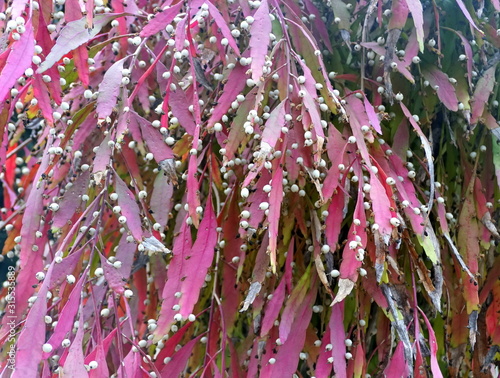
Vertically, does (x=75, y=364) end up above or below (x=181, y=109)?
below

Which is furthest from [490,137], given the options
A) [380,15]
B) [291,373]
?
[291,373]

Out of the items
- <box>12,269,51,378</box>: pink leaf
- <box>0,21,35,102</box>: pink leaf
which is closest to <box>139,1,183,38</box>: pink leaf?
<box>0,21,35,102</box>: pink leaf

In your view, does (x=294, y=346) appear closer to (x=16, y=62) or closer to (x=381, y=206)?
(x=381, y=206)

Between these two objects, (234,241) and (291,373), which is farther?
(234,241)

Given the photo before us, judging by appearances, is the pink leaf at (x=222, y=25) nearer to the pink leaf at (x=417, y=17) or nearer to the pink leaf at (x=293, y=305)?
the pink leaf at (x=417, y=17)

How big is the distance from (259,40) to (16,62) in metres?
0.34

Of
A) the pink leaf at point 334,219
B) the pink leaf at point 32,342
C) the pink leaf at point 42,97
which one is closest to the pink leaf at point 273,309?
the pink leaf at point 334,219

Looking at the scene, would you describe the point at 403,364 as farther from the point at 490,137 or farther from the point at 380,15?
the point at 380,15

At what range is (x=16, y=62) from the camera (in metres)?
0.75

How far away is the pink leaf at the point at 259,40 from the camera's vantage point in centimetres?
80

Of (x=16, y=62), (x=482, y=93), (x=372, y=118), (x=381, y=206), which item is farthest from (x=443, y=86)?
(x=16, y=62)

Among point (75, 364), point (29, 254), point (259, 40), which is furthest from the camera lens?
point (29, 254)

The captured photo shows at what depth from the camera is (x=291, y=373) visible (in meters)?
0.87

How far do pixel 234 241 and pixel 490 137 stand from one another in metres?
0.50
